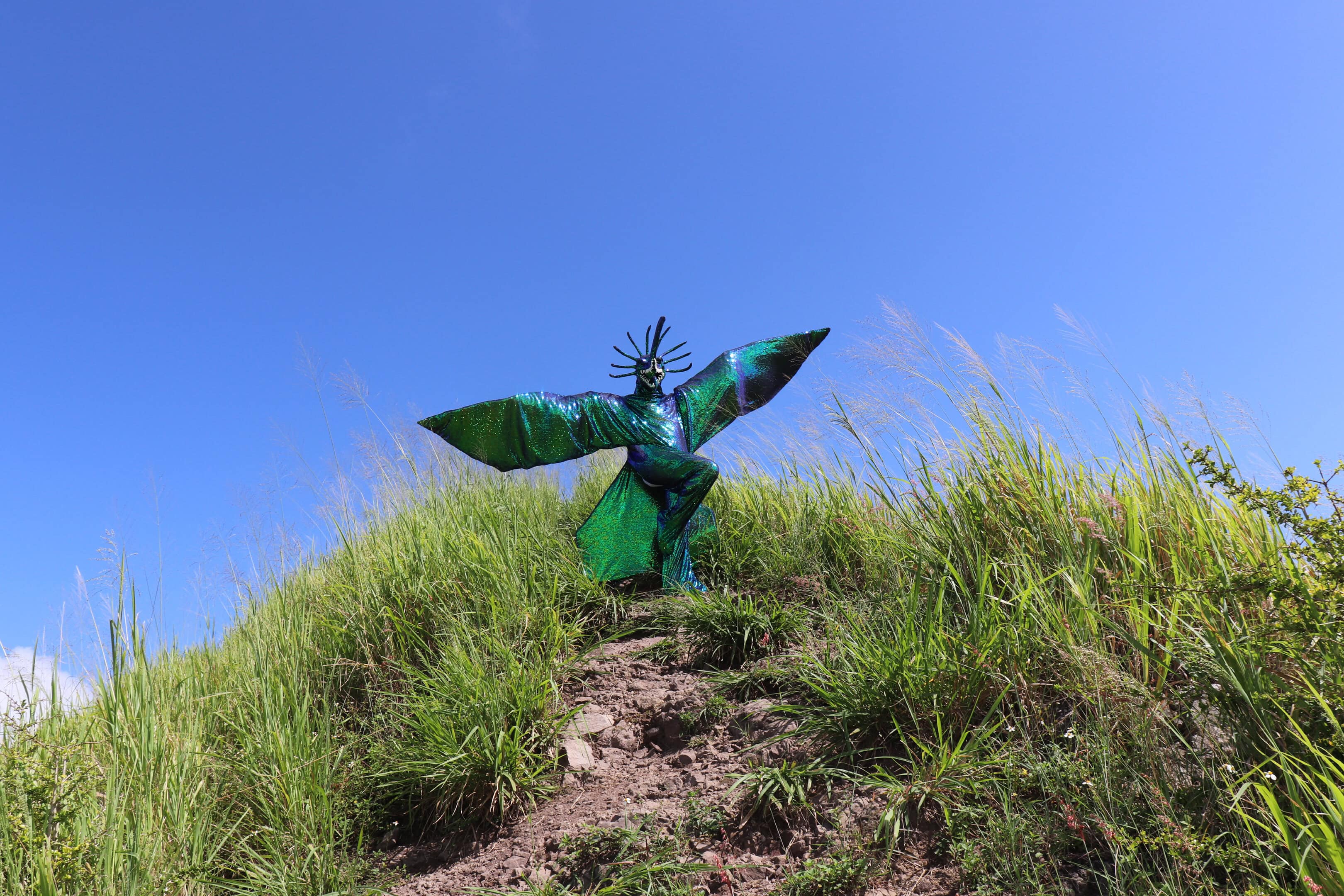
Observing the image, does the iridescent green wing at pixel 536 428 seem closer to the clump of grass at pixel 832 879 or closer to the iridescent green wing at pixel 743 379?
the iridescent green wing at pixel 743 379

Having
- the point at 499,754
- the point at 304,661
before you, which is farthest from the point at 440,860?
the point at 304,661

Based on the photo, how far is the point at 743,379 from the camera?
16.9 feet

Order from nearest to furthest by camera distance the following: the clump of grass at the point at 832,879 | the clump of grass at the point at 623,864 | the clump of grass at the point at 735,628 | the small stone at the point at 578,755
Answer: the clump of grass at the point at 832,879 → the clump of grass at the point at 623,864 → the small stone at the point at 578,755 → the clump of grass at the point at 735,628

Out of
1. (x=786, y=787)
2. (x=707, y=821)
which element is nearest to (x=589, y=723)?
(x=707, y=821)

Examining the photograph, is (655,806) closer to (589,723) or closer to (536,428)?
(589,723)

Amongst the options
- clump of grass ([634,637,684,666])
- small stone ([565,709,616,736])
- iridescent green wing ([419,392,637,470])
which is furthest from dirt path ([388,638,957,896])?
iridescent green wing ([419,392,637,470])

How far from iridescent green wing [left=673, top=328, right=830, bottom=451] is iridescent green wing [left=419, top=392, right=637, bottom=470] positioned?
1.69 feet

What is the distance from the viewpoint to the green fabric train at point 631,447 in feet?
15.2

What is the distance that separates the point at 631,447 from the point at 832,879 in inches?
112

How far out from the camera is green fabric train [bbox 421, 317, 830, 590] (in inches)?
182

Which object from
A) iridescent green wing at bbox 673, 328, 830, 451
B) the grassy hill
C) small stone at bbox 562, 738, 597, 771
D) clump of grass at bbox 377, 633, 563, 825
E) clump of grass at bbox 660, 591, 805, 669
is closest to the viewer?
the grassy hill

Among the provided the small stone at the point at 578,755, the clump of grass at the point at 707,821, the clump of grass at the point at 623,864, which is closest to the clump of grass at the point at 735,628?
the small stone at the point at 578,755

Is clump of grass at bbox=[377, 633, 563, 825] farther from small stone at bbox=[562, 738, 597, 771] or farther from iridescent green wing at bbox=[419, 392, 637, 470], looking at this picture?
iridescent green wing at bbox=[419, 392, 637, 470]

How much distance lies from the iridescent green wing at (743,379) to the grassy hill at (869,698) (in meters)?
Result: 1.09
